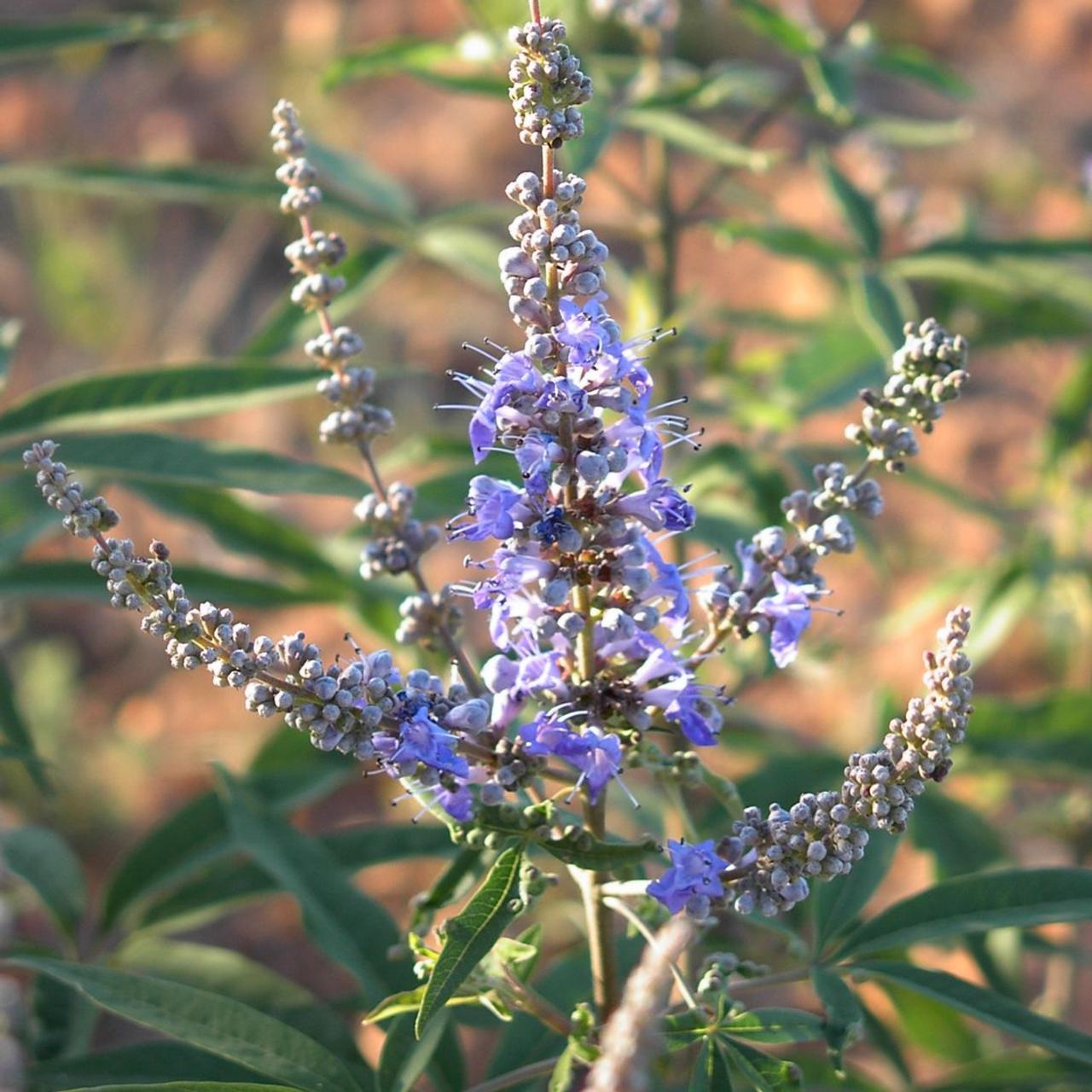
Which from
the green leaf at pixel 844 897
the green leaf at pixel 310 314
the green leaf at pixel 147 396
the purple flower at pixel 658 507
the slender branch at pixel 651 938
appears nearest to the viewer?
the purple flower at pixel 658 507

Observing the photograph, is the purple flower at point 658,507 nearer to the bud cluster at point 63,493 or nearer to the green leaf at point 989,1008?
the bud cluster at point 63,493

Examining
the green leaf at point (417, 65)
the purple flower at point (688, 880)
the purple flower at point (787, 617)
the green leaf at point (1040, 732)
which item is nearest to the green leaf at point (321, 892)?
the purple flower at point (688, 880)

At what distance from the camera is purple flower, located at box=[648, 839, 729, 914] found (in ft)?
5.39

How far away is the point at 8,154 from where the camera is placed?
8633 millimetres

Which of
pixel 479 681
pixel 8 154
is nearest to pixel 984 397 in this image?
pixel 479 681

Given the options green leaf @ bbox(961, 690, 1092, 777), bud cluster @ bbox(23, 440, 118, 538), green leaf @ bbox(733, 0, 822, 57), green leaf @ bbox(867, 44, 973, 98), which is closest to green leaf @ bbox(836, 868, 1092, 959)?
green leaf @ bbox(961, 690, 1092, 777)

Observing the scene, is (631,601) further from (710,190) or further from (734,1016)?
(710,190)

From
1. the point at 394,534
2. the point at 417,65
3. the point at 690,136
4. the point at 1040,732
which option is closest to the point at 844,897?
the point at 394,534

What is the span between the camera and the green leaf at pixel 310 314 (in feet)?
10.0

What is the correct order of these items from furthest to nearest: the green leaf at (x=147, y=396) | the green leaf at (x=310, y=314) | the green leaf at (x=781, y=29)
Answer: the green leaf at (x=310, y=314), the green leaf at (x=781, y=29), the green leaf at (x=147, y=396)

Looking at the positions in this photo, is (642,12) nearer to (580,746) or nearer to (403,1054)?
(580,746)

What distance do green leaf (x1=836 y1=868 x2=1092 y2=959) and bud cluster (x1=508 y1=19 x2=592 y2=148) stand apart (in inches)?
50.4

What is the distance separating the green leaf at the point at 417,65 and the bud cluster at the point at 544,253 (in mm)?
1815

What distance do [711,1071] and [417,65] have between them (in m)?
2.54
